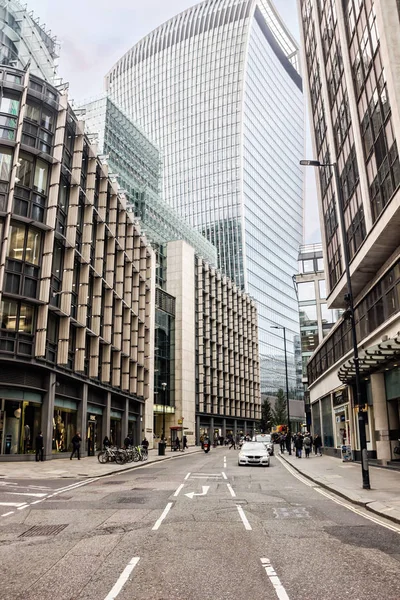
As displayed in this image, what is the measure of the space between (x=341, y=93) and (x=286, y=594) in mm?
31722

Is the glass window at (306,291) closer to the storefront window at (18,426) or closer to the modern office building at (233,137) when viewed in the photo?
the modern office building at (233,137)

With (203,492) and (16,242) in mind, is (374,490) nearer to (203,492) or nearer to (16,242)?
(203,492)

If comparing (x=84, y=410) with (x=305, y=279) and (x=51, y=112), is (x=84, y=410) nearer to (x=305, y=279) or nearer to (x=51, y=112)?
(x=51, y=112)

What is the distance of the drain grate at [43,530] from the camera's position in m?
9.20

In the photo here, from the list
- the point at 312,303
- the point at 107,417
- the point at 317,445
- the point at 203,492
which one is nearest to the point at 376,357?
the point at 203,492

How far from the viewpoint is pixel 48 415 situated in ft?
99.7

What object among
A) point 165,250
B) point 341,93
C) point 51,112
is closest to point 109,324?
point 51,112

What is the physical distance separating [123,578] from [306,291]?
2942 inches

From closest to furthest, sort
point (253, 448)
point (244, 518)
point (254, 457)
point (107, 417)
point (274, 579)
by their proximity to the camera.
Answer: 1. point (274, 579)
2. point (244, 518)
3. point (254, 457)
4. point (253, 448)
5. point (107, 417)

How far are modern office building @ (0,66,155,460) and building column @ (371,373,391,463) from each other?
19.1 meters

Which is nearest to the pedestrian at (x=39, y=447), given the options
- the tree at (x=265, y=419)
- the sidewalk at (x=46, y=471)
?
the sidewalk at (x=46, y=471)

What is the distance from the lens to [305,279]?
78.3m

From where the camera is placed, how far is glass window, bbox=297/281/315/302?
77.6m

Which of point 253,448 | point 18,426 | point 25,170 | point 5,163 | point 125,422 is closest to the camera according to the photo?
point 18,426
